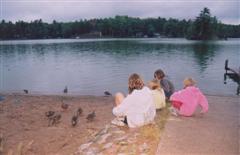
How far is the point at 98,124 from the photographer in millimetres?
9961

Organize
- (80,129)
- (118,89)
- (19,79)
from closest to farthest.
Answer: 1. (80,129)
2. (118,89)
3. (19,79)

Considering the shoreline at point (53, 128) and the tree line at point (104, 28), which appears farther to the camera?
the tree line at point (104, 28)

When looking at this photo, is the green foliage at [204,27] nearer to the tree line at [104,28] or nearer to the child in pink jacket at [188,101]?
the tree line at [104,28]

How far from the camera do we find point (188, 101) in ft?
28.7

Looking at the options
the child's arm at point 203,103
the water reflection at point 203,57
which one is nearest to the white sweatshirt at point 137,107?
the child's arm at point 203,103

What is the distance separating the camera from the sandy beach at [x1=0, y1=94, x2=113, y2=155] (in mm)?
8281

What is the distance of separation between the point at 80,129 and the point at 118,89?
12.4 meters

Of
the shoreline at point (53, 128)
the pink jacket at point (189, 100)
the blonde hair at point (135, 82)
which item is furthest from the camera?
the pink jacket at point (189, 100)

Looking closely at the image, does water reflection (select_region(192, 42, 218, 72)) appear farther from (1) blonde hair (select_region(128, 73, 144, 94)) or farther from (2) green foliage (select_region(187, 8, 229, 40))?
(2) green foliage (select_region(187, 8, 229, 40))

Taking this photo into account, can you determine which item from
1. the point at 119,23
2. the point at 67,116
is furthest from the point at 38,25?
the point at 67,116

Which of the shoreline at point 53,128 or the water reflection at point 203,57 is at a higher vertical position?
the shoreline at point 53,128

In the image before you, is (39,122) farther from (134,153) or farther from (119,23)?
(119,23)

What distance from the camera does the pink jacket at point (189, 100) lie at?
28.3ft

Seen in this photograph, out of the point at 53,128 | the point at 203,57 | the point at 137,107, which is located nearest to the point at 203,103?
the point at 137,107
